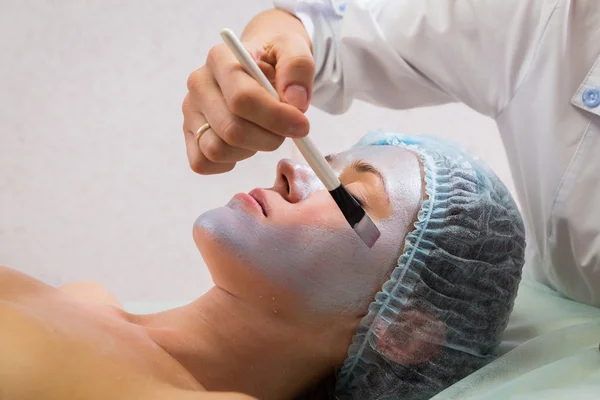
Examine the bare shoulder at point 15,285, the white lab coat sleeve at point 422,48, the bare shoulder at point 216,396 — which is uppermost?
the white lab coat sleeve at point 422,48

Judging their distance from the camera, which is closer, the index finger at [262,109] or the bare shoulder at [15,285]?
the index finger at [262,109]

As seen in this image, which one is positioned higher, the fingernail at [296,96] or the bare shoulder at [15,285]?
the fingernail at [296,96]

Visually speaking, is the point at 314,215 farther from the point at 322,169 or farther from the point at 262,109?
the point at 262,109

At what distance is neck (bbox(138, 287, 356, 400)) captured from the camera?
1.03 metres

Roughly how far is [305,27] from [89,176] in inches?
38.1

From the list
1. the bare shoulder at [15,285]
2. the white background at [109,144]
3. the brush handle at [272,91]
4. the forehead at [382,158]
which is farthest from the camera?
Answer: the white background at [109,144]

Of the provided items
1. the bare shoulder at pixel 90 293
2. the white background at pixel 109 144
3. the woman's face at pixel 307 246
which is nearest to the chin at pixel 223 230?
the woman's face at pixel 307 246

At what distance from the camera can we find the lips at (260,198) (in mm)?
1082

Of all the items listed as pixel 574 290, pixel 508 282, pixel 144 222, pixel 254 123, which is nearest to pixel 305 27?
pixel 254 123

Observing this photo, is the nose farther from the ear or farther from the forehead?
the ear

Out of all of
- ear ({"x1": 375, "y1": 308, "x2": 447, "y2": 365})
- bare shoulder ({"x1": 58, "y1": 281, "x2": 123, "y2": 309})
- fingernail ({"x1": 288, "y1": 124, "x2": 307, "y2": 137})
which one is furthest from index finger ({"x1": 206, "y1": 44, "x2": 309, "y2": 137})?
bare shoulder ({"x1": 58, "y1": 281, "x2": 123, "y2": 309})

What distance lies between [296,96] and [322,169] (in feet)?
0.35

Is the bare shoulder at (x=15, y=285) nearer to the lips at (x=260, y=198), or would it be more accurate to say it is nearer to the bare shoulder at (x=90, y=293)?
the bare shoulder at (x=90, y=293)

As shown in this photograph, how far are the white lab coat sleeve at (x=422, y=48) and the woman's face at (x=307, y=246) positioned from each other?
30cm
